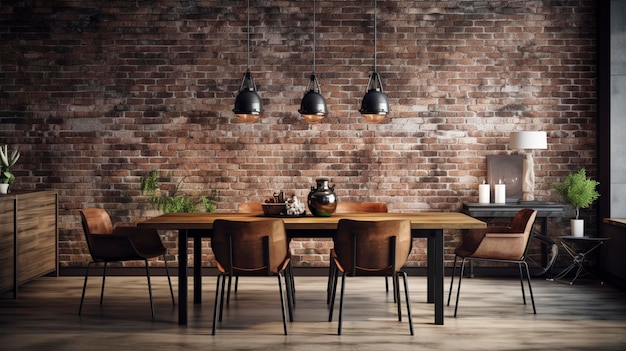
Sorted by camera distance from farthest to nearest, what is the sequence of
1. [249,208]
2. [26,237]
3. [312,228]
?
[26,237] < [249,208] < [312,228]

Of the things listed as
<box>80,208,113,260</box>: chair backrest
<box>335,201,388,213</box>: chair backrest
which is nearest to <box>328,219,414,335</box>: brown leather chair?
<box>335,201,388,213</box>: chair backrest

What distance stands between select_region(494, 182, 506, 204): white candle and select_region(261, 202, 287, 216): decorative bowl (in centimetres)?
290

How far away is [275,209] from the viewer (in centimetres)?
607

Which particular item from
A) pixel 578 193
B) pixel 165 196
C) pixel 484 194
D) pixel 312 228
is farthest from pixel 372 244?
pixel 165 196

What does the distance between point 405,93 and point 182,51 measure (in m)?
2.57

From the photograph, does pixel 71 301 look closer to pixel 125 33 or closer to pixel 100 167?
pixel 100 167

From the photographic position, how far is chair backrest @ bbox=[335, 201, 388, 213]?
22.4 ft

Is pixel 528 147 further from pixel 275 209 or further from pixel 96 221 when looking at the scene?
pixel 96 221

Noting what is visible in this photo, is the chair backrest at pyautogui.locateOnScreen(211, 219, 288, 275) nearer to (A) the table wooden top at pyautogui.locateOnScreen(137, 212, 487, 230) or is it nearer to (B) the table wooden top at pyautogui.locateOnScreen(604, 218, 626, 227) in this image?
(A) the table wooden top at pyautogui.locateOnScreen(137, 212, 487, 230)

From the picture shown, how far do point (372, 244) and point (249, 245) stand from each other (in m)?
0.88

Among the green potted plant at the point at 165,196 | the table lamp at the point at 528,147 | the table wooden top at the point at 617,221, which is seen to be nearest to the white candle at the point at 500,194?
the table lamp at the point at 528,147

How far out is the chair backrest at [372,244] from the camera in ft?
16.9

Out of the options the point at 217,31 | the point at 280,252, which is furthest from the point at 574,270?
the point at 217,31

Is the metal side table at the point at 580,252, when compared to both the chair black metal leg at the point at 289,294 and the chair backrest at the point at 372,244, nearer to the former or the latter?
the chair backrest at the point at 372,244
